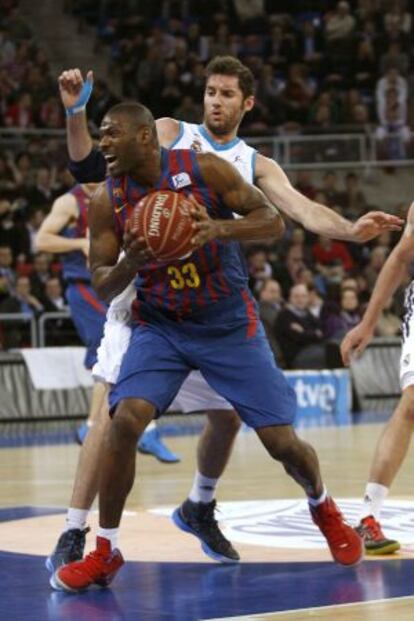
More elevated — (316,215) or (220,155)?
(220,155)

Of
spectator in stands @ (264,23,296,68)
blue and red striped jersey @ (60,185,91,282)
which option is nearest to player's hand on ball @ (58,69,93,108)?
blue and red striped jersey @ (60,185,91,282)

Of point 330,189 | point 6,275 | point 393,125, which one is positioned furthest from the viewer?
point 393,125

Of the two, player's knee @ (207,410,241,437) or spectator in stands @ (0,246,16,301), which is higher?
player's knee @ (207,410,241,437)

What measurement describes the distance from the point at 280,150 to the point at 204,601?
15288 mm

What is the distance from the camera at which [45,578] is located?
252 inches

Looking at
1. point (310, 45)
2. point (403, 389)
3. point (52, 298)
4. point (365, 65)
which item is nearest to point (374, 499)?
point (403, 389)

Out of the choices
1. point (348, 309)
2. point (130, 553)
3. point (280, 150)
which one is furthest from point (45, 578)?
point (280, 150)

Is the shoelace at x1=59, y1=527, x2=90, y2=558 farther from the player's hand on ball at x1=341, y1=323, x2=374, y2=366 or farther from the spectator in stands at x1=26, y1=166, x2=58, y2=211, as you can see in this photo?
the spectator in stands at x1=26, y1=166, x2=58, y2=211

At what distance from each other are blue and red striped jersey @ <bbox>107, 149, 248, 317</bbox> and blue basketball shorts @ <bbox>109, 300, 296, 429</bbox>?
11cm

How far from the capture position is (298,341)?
16812mm

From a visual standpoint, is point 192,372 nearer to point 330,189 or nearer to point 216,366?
point 216,366

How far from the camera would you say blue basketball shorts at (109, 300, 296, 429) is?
242 inches

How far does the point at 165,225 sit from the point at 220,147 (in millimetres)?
1452

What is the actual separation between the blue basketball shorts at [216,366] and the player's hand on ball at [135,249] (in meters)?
0.57
